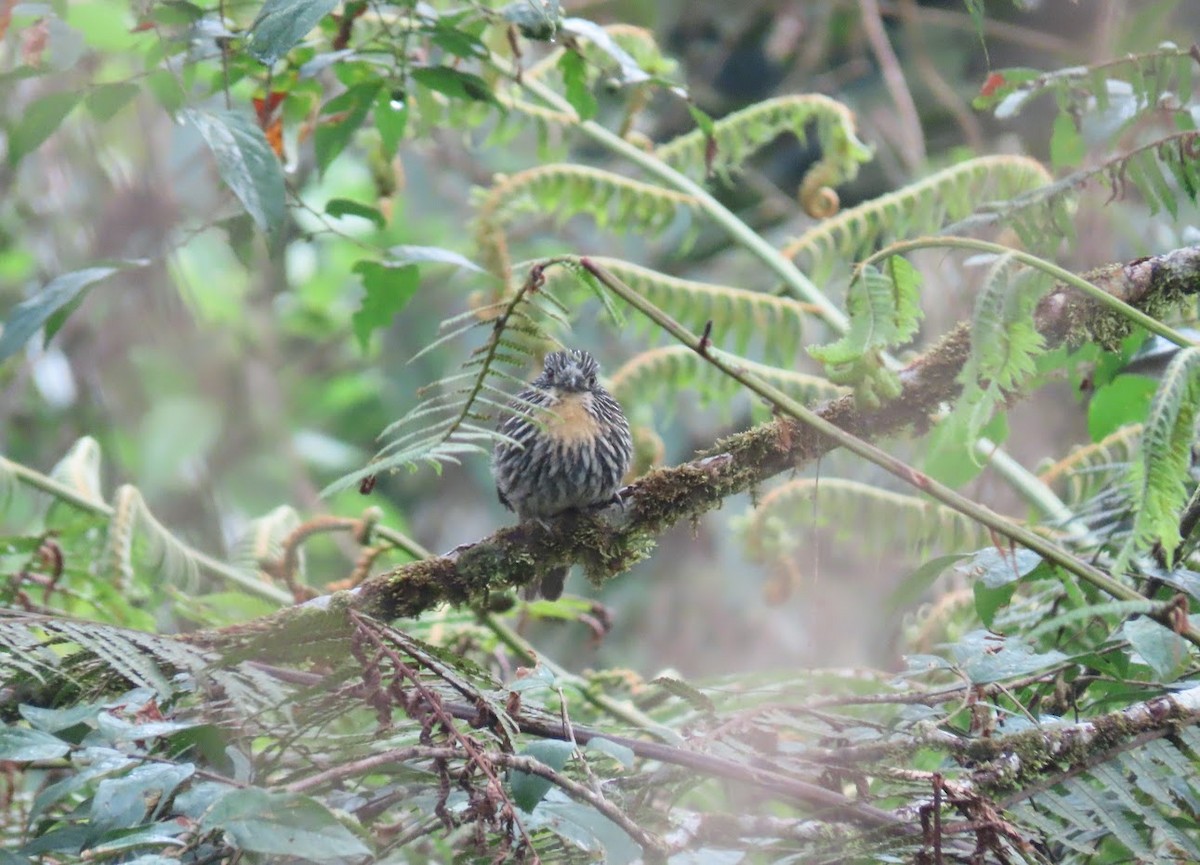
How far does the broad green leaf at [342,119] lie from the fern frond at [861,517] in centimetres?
144

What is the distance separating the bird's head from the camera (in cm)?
320

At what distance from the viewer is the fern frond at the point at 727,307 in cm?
358

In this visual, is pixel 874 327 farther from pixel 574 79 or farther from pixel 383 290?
pixel 383 290

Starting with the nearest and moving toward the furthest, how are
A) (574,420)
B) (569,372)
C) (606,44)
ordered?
(606,44) < (574,420) < (569,372)

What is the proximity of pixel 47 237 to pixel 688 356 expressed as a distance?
13.0 feet

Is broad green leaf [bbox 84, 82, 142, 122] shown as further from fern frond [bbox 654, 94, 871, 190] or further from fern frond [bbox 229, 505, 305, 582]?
fern frond [bbox 654, 94, 871, 190]

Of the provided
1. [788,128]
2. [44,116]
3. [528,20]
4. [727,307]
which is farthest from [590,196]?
[44,116]

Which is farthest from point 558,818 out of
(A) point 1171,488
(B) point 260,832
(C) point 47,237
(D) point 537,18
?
(C) point 47,237

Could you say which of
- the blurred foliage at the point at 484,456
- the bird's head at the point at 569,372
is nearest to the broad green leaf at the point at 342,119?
the blurred foliage at the point at 484,456

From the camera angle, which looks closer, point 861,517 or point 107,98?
point 107,98

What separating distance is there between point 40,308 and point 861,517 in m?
2.26

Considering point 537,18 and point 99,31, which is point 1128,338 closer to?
point 537,18

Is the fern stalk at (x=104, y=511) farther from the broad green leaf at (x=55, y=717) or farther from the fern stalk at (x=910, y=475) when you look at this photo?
the fern stalk at (x=910, y=475)

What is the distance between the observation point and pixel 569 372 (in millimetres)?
3209
